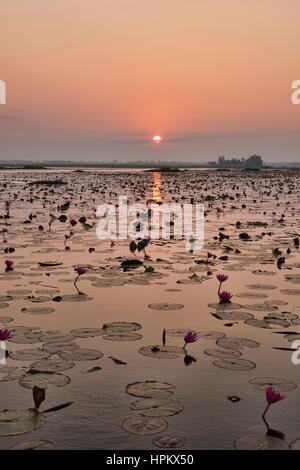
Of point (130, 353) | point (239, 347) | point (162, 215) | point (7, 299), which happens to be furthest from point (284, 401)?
point (162, 215)

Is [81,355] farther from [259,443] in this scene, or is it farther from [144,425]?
[259,443]

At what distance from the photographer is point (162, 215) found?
17.9 metres

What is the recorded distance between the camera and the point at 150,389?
3717mm

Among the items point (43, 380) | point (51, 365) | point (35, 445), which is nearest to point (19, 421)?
point (35, 445)

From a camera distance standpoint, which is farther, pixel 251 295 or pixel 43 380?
pixel 251 295

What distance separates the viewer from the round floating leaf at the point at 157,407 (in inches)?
132

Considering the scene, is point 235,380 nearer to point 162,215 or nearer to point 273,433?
point 273,433

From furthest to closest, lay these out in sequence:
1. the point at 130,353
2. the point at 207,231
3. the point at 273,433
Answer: the point at 207,231 < the point at 130,353 < the point at 273,433

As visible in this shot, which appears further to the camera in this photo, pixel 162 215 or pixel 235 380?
pixel 162 215

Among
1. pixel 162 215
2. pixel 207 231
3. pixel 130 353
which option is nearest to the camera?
pixel 130 353

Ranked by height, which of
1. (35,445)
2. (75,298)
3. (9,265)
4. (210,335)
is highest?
(9,265)

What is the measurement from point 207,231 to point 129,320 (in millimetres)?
8090

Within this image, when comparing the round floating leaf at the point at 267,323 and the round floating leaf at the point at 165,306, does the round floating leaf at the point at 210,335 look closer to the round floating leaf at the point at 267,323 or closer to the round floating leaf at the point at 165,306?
the round floating leaf at the point at 267,323

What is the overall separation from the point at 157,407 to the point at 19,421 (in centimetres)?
99
